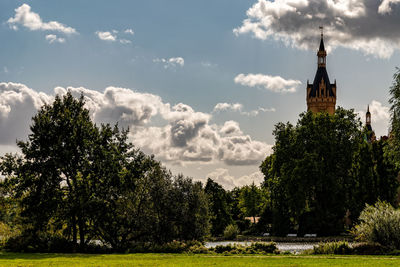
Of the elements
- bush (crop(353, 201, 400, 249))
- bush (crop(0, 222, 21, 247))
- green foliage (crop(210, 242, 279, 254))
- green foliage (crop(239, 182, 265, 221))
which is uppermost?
green foliage (crop(239, 182, 265, 221))

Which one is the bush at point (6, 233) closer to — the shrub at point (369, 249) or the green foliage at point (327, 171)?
the shrub at point (369, 249)

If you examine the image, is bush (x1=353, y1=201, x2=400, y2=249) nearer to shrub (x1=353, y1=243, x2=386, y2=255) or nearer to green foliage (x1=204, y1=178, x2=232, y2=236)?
shrub (x1=353, y1=243, x2=386, y2=255)

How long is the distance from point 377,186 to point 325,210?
738 centimetres

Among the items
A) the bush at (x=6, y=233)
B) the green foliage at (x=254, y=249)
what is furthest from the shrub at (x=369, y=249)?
the bush at (x=6, y=233)

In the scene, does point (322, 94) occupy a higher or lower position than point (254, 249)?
higher

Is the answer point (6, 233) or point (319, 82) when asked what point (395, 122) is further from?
point (319, 82)

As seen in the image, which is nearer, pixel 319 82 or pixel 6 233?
pixel 6 233

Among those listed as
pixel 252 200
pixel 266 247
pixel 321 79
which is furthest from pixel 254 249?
pixel 321 79

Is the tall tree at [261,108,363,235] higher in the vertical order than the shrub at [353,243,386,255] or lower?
higher

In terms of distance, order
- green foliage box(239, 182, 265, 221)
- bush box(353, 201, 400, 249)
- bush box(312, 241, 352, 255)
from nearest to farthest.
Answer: bush box(353, 201, 400, 249)
bush box(312, 241, 352, 255)
green foliage box(239, 182, 265, 221)

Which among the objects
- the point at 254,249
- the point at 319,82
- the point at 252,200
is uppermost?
the point at 319,82

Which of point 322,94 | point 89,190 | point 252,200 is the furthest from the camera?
point 322,94

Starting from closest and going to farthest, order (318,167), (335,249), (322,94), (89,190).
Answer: (335,249) < (89,190) < (318,167) < (322,94)

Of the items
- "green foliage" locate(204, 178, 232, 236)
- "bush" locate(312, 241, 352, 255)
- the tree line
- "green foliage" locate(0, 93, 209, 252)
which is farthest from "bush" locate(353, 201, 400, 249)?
"green foliage" locate(204, 178, 232, 236)
